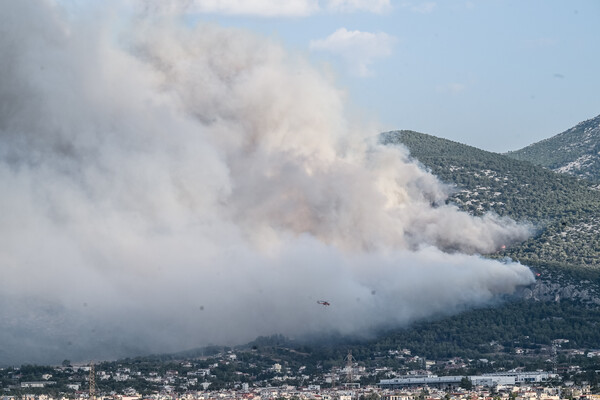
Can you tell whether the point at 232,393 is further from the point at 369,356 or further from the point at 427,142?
the point at 427,142

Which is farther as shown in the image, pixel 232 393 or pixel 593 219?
pixel 593 219

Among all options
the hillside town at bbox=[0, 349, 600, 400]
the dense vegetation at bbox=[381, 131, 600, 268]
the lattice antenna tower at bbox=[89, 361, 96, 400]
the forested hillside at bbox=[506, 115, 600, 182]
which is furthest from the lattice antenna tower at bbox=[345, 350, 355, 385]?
the forested hillside at bbox=[506, 115, 600, 182]

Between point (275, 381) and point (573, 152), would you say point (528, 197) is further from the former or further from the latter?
point (275, 381)

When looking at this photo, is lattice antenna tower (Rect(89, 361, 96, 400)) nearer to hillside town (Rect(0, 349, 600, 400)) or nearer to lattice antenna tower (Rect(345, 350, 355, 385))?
hillside town (Rect(0, 349, 600, 400))

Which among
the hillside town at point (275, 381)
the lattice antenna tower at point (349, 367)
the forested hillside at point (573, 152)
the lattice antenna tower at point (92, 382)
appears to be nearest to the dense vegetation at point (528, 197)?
the forested hillside at point (573, 152)

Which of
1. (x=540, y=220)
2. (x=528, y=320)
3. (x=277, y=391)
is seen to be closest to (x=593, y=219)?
(x=540, y=220)

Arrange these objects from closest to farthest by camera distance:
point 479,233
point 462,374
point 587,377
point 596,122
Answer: point 587,377 < point 462,374 < point 479,233 < point 596,122
